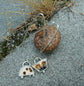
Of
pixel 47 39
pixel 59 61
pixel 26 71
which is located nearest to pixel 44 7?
pixel 47 39

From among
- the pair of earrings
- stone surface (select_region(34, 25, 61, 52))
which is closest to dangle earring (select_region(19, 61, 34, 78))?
the pair of earrings

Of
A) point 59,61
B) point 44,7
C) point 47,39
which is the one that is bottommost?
point 59,61

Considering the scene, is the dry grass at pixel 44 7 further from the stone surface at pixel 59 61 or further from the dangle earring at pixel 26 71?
the dangle earring at pixel 26 71

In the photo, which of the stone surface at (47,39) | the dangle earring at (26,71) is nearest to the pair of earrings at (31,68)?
the dangle earring at (26,71)

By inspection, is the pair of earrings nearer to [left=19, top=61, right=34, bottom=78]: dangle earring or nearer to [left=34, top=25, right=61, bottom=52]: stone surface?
[left=19, top=61, right=34, bottom=78]: dangle earring

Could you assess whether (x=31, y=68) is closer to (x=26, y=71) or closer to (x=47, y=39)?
(x=26, y=71)

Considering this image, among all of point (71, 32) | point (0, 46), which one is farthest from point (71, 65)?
point (0, 46)

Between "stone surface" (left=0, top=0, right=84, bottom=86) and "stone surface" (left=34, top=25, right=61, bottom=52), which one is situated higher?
"stone surface" (left=34, top=25, right=61, bottom=52)

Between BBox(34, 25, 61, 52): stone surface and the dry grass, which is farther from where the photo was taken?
the dry grass

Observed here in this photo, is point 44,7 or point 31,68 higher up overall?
point 44,7
